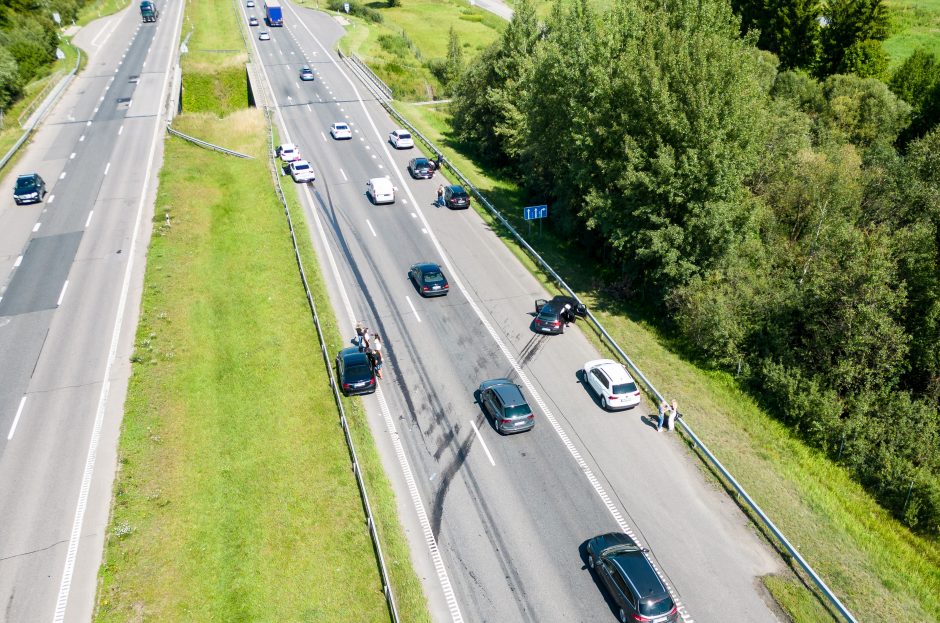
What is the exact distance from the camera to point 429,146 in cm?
6000

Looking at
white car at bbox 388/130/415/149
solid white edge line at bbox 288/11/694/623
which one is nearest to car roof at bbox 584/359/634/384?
solid white edge line at bbox 288/11/694/623

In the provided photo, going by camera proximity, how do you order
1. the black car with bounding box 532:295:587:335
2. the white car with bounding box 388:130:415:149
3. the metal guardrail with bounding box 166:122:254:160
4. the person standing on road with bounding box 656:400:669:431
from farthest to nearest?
1. the white car with bounding box 388:130:415:149
2. the metal guardrail with bounding box 166:122:254:160
3. the black car with bounding box 532:295:587:335
4. the person standing on road with bounding box 656:400:669:431

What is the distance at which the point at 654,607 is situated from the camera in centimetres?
1806

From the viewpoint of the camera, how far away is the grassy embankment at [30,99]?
56888 millimetres

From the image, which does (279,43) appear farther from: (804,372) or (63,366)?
(804,372)

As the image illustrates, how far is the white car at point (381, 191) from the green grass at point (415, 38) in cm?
3315

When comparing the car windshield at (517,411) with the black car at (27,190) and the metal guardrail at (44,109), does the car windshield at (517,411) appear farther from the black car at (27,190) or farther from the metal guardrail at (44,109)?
the metal guardrail at (44,109)

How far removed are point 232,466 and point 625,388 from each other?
17.2m

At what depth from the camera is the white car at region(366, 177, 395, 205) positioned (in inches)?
1865

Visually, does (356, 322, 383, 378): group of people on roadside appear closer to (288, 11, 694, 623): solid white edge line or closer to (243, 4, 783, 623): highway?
(243, 4, 783, 623): highway

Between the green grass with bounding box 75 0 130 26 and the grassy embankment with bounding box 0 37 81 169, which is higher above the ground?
the green grass with bounding box 75 0 130 26

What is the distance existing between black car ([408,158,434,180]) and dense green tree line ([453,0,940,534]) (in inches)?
348

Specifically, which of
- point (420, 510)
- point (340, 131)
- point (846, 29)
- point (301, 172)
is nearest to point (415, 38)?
point (340, 131)

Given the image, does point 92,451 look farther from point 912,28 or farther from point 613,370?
point 912,28
